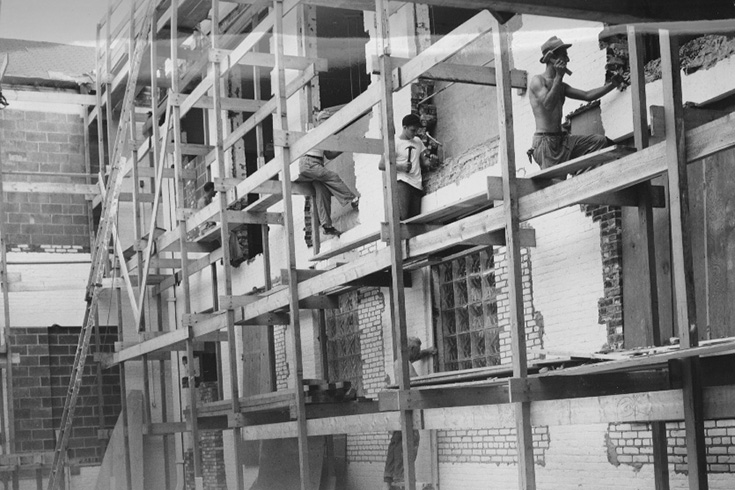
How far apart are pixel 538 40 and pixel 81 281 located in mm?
12961

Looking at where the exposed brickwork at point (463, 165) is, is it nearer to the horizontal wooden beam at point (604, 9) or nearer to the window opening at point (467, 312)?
the window opening at point (467, 312)

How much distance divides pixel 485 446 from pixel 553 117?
4.01 meters

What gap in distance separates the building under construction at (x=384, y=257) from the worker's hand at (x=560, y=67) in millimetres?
463

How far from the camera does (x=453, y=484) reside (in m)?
12.7

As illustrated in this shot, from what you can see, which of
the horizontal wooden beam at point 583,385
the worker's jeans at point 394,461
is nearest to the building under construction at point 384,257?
the horizontal wooden beam at point 583,385

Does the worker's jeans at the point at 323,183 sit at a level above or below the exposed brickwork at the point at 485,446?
above

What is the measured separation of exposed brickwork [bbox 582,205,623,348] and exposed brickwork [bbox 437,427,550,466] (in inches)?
57.9

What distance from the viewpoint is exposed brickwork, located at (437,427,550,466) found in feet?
37.4

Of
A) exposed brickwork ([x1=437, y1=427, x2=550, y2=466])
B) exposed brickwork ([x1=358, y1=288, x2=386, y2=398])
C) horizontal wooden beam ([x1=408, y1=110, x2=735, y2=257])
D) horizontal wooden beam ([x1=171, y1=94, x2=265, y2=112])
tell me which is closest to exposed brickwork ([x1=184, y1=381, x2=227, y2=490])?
exposed brickwork ([x1=358, y1=288, x2=386, y2=398])

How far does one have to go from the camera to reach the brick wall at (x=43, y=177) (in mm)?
21562

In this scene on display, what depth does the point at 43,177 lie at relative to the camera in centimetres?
2194

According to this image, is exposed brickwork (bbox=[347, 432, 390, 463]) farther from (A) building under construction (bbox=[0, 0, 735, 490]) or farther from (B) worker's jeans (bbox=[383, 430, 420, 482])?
(B) worker's jeans (bbox=[383, 430, 420, 482])

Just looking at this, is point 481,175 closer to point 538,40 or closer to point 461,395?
point 538,40

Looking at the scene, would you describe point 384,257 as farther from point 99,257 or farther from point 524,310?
point 99,257
